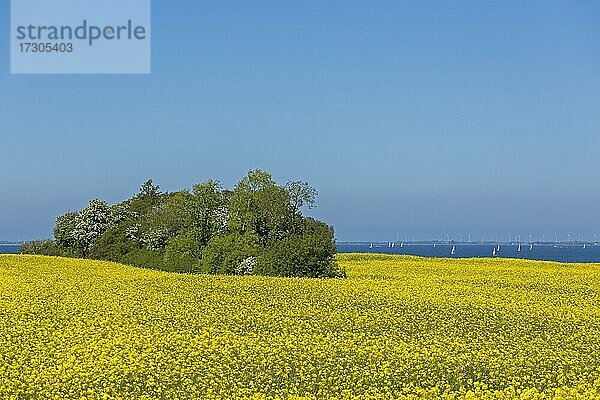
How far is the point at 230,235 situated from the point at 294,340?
26.3 m

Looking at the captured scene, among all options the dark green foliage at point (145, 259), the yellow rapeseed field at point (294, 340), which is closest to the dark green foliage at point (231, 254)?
the dark green foliage at point (145, 259)

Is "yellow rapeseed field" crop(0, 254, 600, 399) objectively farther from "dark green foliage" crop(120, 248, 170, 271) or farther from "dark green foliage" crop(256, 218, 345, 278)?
"dark green foliage" crop(120, 248, 170, 271)

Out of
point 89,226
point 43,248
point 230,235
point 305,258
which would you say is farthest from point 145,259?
point 43,248

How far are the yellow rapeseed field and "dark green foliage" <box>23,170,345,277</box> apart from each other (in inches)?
259

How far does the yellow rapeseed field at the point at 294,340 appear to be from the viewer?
13805 mm

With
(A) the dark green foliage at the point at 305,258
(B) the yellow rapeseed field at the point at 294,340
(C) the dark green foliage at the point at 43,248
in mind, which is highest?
(C) the dark green foliage at the point at 43,248

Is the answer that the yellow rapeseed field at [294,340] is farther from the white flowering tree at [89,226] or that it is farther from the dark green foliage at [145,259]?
the white flowering tree at [89,226]

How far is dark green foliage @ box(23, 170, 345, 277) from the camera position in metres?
36.4

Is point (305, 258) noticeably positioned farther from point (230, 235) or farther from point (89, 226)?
point (89, 226)

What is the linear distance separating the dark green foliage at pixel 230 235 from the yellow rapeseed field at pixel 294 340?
6.57 metres

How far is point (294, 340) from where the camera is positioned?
1734cm

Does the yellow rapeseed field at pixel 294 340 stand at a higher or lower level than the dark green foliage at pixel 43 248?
lower

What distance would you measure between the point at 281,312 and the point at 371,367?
660 centimetres

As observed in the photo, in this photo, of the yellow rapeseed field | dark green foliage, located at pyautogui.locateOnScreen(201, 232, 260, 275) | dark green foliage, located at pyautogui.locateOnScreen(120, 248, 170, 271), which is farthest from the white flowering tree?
A: the yellow rapeseed field
